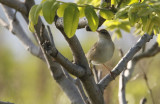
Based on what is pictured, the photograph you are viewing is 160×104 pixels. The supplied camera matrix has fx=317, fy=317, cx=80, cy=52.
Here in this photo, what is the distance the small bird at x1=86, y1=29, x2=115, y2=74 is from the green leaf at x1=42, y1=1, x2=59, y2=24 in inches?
61.6

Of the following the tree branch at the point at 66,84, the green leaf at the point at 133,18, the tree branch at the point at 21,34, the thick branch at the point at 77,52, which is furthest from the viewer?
the tree branch at the point at 21,34

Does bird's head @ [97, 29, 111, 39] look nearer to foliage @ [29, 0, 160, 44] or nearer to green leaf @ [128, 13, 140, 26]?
foliage @ [29, 0, 160, 44]

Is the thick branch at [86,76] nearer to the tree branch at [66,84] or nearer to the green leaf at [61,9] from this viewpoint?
the green leaf at [61,9]

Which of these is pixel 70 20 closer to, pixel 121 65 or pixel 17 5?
pixel 121 65

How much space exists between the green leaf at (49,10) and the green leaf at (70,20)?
0.06m

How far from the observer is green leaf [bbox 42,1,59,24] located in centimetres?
156

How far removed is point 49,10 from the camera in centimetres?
157

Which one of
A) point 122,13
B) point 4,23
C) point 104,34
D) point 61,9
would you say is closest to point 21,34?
point 4,23

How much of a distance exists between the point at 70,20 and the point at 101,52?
1684mm

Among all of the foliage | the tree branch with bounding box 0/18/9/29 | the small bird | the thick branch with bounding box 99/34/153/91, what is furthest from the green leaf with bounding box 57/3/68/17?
the tree branch with bounding box 0/18/9/29

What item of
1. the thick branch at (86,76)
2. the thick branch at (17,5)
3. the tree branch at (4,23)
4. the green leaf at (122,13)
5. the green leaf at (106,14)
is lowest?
the tree branch at (4,23)

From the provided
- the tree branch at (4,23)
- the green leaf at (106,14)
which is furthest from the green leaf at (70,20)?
the tree branch at (4,23)

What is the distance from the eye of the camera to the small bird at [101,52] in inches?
123

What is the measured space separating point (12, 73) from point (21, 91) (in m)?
0.49
